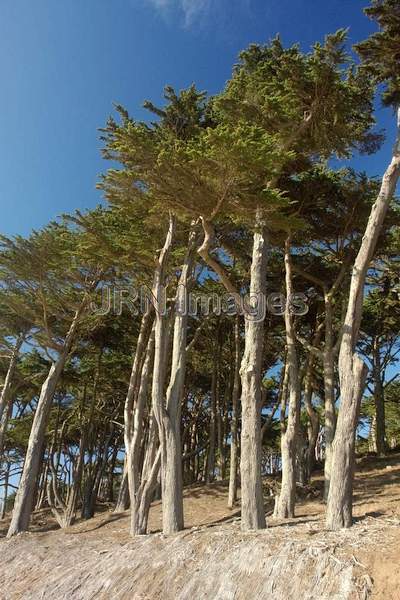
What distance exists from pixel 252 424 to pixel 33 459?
8.42 metres

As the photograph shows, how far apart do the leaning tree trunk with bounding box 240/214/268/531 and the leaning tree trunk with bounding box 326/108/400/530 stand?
1323 millimetres

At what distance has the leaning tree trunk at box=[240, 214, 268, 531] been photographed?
7.89m

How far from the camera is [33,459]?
13.6 meters

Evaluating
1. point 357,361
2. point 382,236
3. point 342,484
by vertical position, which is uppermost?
point 382,236

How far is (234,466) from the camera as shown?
13.6 metres

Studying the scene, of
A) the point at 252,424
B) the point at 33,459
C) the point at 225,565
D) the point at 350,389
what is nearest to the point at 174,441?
the point at 252,424

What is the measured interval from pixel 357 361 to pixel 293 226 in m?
3.01

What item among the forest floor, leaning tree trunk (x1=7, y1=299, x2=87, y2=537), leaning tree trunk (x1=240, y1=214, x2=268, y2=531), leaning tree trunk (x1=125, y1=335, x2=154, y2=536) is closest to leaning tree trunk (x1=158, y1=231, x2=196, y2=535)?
the forest floor

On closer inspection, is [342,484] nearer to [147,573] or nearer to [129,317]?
[147,573]

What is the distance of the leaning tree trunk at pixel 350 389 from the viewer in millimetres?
7191

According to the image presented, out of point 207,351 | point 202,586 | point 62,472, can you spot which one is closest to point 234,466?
point 207,351

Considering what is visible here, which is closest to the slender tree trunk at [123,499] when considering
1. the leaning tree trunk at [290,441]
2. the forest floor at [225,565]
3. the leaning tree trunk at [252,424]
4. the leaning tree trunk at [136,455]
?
the leaning tree trunk at [136,455]

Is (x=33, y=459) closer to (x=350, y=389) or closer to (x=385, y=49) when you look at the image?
(x=350, y=389)

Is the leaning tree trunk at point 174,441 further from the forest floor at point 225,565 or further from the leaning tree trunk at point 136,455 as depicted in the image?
the leaning tree trunk at point 136,455
